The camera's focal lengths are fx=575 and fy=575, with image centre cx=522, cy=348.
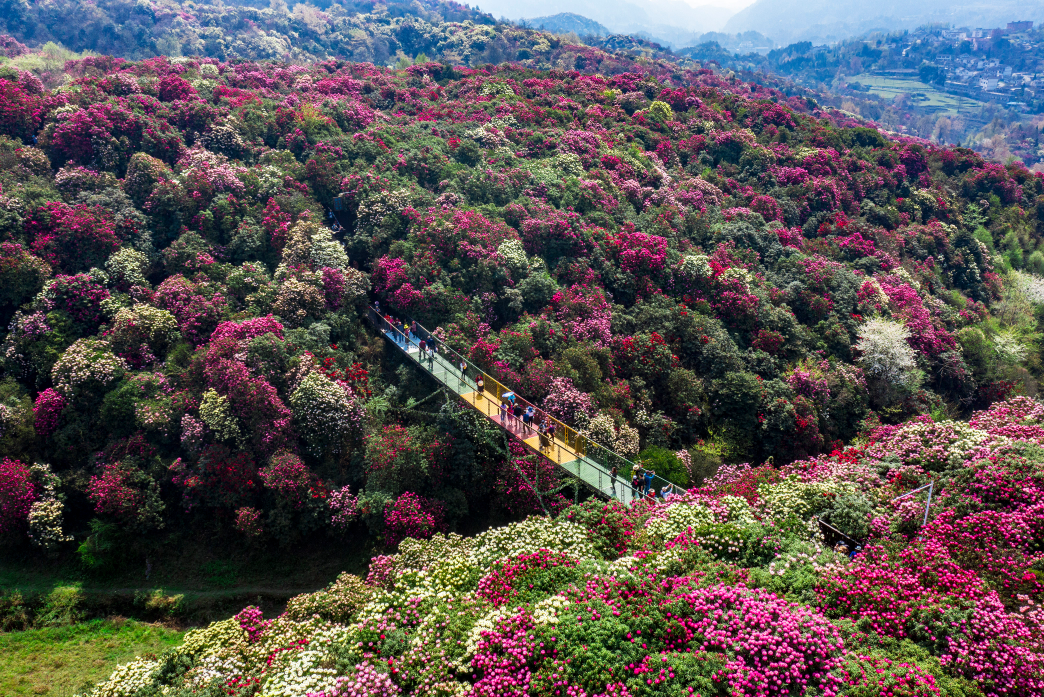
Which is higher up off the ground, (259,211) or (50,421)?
(259,211)

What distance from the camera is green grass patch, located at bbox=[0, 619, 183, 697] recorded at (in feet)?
53.5

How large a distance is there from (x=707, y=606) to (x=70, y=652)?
18.8m

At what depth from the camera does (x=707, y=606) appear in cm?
1126

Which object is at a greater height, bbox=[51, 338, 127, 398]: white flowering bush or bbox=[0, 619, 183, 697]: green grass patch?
bbox=[51, 338, 127, 398]: white flowering bush

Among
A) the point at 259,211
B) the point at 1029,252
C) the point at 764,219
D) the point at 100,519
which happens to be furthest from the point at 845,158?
the point at 100,519

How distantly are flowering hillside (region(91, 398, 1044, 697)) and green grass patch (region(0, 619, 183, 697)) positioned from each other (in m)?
4.25

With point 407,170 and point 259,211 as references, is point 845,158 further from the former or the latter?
point 259,211

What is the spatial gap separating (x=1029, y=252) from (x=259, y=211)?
170ft

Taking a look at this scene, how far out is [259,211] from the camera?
96.8 feet

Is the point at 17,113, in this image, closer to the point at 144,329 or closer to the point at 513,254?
the point at 144,329

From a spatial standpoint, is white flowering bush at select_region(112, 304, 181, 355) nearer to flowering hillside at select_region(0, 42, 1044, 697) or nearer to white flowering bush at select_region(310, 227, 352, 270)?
flowering hillside at select_region(0, 42, 1044, 697)

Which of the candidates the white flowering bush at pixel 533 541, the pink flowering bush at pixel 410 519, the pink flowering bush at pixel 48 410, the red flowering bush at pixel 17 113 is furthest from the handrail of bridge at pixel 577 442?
the red flowering bush at pixel 17 113

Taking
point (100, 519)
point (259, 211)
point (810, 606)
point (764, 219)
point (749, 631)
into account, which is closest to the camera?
point (749, 631)

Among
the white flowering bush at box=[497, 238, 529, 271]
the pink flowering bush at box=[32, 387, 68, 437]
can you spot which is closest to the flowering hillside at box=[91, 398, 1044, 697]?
the pink flowering bush at box=[32, 387, 68, 437]
